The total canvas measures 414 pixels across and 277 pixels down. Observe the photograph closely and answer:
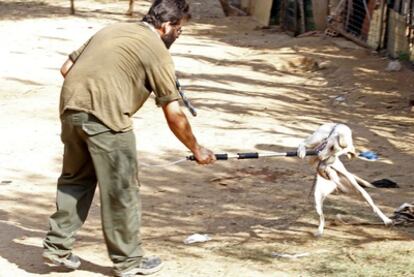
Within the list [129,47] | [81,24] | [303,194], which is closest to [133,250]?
[129,47]

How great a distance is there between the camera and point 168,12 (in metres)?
5.15

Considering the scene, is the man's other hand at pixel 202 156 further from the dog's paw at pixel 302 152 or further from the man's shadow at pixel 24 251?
the man's shadow at pixel 24 251

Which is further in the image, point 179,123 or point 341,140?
point 341,140

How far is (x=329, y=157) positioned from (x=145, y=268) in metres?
1.39

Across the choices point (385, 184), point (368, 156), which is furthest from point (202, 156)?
point (368, 156)

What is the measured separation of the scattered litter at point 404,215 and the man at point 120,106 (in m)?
1.69

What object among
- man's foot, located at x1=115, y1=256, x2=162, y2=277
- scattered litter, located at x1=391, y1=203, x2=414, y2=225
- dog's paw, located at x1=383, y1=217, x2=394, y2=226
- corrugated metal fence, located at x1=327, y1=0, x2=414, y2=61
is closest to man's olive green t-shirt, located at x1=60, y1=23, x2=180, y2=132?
man's foot, located at x1=115, y1=256, x2=162, y2=277

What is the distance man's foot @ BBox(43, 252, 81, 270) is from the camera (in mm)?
5477

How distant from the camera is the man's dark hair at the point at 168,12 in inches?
203

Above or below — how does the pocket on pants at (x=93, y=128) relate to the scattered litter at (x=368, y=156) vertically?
above

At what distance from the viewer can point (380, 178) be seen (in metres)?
7.95

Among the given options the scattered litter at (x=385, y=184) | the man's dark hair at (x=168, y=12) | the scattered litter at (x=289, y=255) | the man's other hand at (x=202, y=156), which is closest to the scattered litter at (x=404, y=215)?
the scattered litter at (x=289, y=255)

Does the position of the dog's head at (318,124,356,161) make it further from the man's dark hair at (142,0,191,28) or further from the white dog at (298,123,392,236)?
the man's dark hair at (142,0,191,28)

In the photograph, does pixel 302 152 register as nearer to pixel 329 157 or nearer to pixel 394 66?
pixel 329 157
